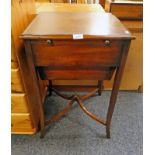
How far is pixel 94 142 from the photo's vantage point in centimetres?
126

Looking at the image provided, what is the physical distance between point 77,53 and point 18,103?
1.61ft

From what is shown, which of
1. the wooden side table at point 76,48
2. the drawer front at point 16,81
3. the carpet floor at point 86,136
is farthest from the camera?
the carpet floor at point 86,136

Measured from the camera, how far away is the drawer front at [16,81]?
104 centimetres

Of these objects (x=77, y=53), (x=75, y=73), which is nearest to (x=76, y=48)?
(x=77, y=53)

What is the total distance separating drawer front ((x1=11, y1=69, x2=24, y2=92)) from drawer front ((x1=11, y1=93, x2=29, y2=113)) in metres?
0.04

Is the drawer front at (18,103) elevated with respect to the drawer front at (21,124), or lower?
elevated

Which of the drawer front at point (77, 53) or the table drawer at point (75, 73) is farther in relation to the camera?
the table drawer at point (75, 73)

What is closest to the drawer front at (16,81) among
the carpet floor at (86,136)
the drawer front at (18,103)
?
the drawer front at (18,103)

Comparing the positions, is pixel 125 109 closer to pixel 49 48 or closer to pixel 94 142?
pixel 94 142

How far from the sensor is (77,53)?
92cm

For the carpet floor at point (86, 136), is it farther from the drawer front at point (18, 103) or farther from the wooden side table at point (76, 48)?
the wooden side table at point (76, 48)

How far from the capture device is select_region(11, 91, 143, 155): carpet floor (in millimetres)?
1207

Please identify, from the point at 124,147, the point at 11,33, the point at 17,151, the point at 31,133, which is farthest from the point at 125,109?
the point at 11,33
